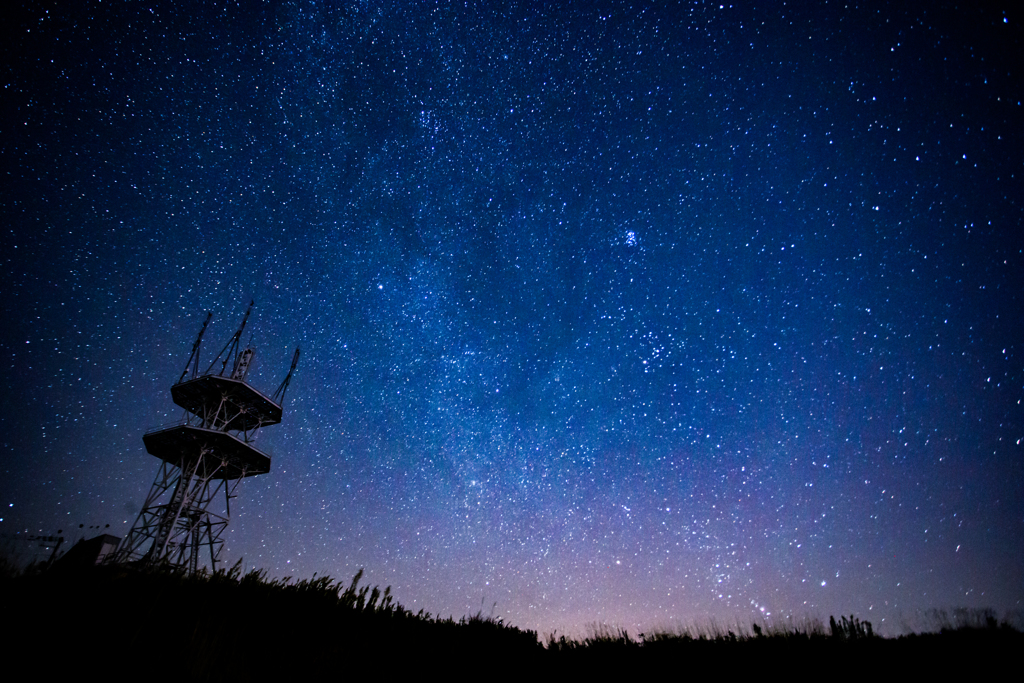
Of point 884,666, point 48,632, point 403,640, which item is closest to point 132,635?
point 48,632

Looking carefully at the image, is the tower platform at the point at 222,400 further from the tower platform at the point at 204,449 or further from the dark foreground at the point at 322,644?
the dark foreground at the point at 322,644

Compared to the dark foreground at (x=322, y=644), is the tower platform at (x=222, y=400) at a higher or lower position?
higher

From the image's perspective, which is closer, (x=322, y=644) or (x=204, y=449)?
(x=322, y=644)

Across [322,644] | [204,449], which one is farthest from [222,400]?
[322,644]

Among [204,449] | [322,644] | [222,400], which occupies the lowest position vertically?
[322,644]

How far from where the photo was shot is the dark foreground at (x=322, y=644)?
96.3 inches

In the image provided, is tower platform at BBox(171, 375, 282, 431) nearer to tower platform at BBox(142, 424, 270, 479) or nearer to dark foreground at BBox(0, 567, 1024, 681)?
tower platform at BBox(142, 424, 270, 479)

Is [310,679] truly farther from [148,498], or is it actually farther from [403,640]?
[148,498]

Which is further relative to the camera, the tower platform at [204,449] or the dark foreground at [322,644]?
the tower platform at [204,449]

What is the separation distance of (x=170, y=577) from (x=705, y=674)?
25.5 ft

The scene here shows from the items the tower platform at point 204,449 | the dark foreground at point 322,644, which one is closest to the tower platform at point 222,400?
the tower platform at point 204,449

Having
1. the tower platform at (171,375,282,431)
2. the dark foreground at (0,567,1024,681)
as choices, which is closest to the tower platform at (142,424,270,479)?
the tower platform at (171,375,282,431)

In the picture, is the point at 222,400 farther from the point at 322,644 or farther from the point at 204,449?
the point at 322,644

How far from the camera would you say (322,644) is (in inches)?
169
